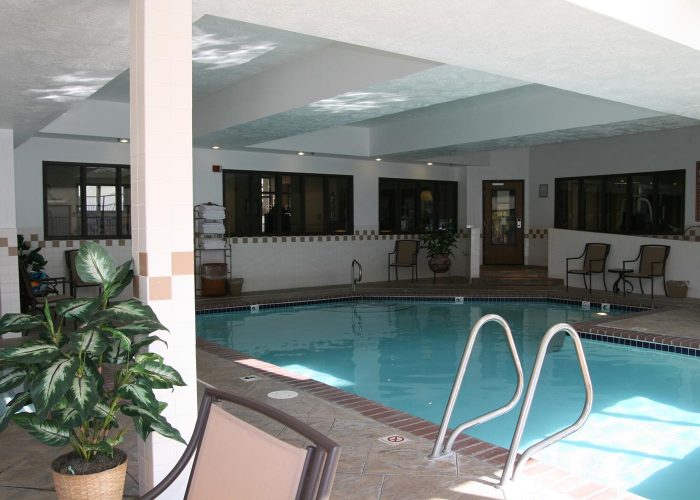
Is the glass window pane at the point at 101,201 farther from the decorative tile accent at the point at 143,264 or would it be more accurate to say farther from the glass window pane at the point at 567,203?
the glass window pane at the point at 567,203

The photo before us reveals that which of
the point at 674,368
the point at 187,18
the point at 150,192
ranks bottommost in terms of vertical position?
the point at 674,368

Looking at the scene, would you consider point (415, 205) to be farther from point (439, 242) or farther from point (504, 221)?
point (504, 221)

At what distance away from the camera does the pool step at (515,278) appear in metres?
12.2

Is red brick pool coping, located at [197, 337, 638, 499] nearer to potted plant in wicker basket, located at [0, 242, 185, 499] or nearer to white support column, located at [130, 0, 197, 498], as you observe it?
white support column, located at [130, 0, 197, 498]

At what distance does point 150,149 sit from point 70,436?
1248 mm

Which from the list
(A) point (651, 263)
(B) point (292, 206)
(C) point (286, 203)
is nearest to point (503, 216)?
(A) point (651, 263)

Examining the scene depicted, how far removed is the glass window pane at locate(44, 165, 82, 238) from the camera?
989cm

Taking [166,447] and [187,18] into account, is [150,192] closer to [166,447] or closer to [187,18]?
[187,18]

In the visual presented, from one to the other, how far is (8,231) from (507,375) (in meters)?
5.90

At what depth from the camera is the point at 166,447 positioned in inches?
113

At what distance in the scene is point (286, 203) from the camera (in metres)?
12.3

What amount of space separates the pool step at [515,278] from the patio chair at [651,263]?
5.35ft

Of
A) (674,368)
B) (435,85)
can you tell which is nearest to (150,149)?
(435,85)

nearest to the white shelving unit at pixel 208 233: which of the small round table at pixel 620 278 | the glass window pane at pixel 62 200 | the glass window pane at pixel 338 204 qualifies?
the glass window pane at pixel 62 200
